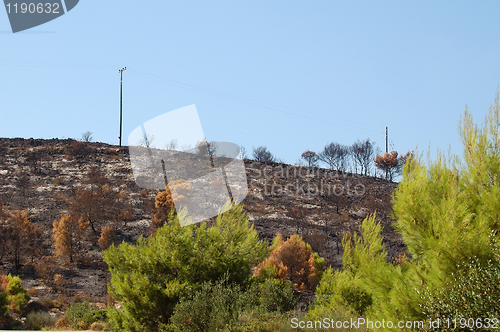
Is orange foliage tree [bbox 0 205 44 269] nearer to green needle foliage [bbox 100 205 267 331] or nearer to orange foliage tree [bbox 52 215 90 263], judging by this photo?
orange foliage tree [bbox 52 215 90 263]

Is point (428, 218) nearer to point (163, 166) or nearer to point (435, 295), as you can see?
point (435, 295)

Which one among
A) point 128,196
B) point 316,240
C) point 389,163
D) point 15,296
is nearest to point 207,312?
point 15,296

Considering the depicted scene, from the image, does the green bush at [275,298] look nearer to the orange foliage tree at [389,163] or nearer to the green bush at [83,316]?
the green bush at [83,316]

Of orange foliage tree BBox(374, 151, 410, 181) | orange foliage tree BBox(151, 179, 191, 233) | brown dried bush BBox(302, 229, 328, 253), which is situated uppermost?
orange foliage tree BBox(374, 151, 410, 181)

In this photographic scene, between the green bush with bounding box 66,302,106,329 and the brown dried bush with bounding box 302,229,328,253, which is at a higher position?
the brown dried bush with bounding box 302,229,328,253

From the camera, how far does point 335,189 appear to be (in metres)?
54.5

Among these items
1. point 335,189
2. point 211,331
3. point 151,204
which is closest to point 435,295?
point 211,331

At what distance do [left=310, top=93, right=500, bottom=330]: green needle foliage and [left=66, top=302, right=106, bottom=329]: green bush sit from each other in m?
14.7

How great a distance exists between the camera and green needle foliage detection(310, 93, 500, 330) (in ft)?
18.6

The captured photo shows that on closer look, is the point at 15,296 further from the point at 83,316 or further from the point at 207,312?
the point at 207,312

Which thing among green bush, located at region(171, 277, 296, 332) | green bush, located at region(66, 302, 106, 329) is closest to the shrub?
green bush, located at region(66, 302, 106, 329)

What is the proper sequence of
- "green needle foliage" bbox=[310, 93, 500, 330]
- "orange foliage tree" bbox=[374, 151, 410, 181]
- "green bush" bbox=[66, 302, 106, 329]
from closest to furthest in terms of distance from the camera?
"green needle foliage" bbox=[310, 93, 500, 330]
"green bush" bbox=[66, 302, 106, 329]
"orange foliage tree" bbox=[374, 151, 410, 181]

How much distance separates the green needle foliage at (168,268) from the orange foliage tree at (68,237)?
19.0 meters

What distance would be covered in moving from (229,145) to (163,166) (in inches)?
378
